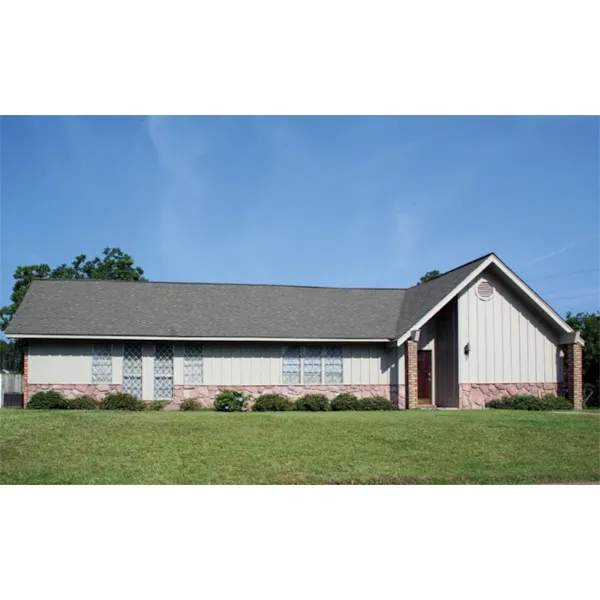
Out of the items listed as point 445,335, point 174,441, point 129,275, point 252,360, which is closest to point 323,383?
point 252,360

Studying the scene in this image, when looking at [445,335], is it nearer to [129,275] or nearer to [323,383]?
[323,383]

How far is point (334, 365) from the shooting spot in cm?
2212

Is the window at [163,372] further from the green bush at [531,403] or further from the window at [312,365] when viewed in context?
the green bush at [531,403]

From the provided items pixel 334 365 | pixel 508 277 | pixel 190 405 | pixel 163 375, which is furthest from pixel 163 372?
pixel 508 277

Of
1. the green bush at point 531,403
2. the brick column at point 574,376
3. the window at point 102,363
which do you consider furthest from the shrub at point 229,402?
the brick column at point 574,376

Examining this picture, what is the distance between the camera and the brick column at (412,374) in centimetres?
2086

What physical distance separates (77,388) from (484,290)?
14998 mm

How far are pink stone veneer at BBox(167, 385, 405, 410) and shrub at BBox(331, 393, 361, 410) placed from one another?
0.96 metres

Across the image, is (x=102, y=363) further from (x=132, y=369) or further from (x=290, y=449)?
(x=290, y=449)

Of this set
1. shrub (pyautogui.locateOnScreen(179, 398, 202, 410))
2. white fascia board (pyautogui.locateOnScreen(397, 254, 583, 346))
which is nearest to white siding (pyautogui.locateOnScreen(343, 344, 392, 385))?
white fascia board (pyautogui.locateOnScreen(397, 254, 583, 346))

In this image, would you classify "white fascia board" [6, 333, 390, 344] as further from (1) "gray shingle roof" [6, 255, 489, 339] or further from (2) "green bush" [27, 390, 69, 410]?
(2) "green bush" [27, 390, 69, 410]

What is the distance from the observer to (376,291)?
26016 millimetres

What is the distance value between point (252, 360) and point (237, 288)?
4478 millimetres

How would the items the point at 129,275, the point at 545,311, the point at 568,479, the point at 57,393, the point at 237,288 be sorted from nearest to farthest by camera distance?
the point at 568,479
the point at 57,393
the point at 545,311
the point at 237,288
the point at 129,275
